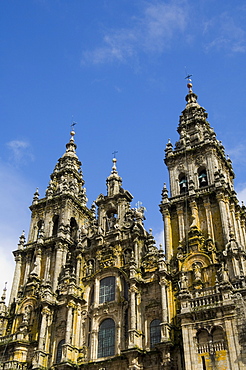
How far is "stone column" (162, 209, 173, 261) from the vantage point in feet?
123

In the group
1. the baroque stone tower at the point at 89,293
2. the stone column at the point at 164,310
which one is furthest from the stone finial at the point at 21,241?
the stone column at the point at 164,310

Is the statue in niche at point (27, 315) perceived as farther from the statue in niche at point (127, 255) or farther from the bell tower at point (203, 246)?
the bell tower at point (203, 246)

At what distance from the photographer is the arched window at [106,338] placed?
35469mm

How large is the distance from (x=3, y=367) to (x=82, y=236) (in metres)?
12.5

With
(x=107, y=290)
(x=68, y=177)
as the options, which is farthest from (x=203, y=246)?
(x=68, y=177)

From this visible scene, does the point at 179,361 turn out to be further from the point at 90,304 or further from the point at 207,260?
the point at 90,304

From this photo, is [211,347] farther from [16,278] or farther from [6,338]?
[16,278]

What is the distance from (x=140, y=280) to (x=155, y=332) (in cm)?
401

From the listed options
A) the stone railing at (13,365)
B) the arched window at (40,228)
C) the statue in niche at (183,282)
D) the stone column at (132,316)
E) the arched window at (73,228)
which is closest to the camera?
the statue in niche at (183,282)

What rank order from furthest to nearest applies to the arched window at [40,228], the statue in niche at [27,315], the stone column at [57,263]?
the arched window at [40,228], the stone column at [57,263], the statue in niche at [27,315]

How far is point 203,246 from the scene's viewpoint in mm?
36344

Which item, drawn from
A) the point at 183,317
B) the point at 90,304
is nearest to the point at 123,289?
the point at 90,304

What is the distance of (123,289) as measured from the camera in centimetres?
3759

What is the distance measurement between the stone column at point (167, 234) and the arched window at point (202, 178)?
4.12m
